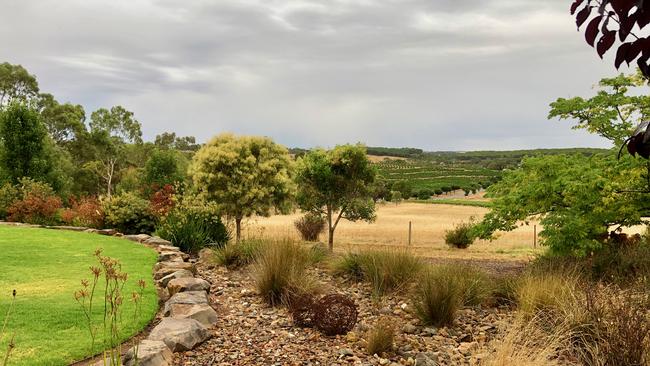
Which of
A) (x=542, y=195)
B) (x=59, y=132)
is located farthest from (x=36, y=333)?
(x=59, y=132)

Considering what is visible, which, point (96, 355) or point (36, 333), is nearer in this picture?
point (96, 355)

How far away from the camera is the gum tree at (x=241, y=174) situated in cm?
1509

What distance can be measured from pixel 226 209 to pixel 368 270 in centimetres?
936

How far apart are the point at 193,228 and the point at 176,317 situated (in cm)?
552

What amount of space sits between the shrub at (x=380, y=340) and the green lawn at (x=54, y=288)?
2.37 meters

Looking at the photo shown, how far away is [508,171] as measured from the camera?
1027 cm

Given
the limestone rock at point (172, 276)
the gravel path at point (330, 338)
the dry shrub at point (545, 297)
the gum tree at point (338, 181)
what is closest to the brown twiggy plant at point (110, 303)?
the gravel path at point (330, 338)

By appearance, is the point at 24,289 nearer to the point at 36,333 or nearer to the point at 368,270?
the point at 36,333

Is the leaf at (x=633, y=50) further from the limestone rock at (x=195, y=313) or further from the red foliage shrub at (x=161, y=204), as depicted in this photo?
the red foliage shrub at (x=161, y=204)

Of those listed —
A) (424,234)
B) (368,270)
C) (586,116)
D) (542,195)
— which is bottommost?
(424,234)

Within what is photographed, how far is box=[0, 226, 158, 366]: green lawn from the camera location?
4305 millimetres

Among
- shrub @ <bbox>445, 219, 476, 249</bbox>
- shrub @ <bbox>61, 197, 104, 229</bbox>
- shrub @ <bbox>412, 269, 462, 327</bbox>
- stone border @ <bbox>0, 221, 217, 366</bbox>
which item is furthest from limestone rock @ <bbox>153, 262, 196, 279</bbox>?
shrub @ <bbox>445, 219, 476, 249</bbox>

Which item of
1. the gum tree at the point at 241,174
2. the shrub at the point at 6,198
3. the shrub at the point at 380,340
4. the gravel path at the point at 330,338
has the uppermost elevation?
the gum tree at the point at 241,174

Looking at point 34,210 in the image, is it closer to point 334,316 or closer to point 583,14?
point 334,316
